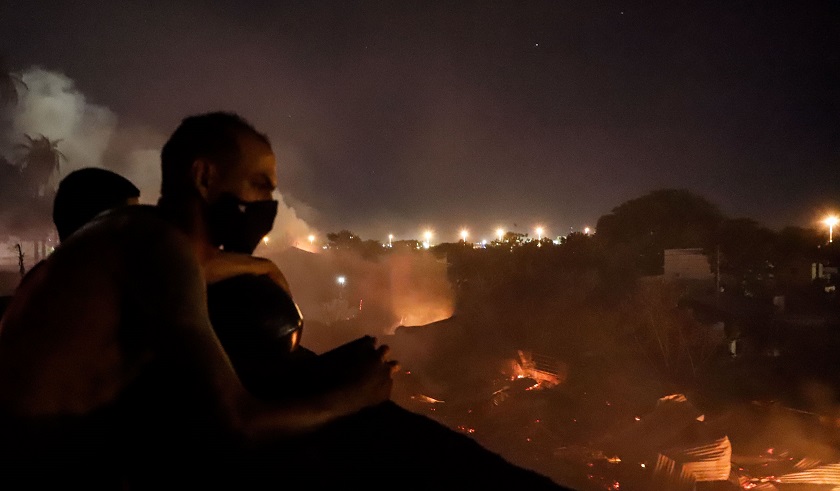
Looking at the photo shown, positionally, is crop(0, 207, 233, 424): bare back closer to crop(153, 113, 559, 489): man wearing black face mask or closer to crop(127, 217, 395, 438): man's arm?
crop(127, 217, 395, 438): man's arm

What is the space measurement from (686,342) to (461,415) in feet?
36.7

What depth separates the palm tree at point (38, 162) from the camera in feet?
114

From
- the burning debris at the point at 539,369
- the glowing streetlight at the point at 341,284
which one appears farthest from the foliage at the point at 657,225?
the glowing streetlight at the point at 341,284

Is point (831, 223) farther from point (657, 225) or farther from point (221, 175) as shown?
point (221, 175)

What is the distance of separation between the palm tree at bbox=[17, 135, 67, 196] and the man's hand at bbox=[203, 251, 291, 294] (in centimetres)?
4218

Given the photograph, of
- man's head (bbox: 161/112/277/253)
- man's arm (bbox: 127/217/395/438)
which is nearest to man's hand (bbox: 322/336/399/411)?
man's arm (bbox: 127/217/395/438)

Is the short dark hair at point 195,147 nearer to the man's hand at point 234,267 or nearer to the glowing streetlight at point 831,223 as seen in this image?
the man's hand at point 234,267

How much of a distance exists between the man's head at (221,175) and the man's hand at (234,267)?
0.15 metres

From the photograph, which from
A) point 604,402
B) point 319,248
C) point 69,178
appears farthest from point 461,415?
point 319,248

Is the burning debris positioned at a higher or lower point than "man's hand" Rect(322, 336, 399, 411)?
lower

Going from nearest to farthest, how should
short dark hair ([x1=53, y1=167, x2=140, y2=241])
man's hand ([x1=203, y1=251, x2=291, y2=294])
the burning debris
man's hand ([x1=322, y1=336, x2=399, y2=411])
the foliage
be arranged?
man's hand ([x1=322, y1=336, x2=399, y2=411]), man's hand ([x1=203, y1=251, x2=291, y2=294]), short dark hair ([x1=53, y1=167, x2=140, y2=241]), the burning debris, the foliage

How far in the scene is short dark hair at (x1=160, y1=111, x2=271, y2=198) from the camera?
55.6 inches

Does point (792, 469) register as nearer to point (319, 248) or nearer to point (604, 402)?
point (604, 402)

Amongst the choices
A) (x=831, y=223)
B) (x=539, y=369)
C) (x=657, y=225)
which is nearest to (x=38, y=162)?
(x=539, y=369)
